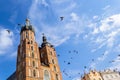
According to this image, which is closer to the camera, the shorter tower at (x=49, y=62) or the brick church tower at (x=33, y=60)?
the brick church tower at (x=33, y=60)

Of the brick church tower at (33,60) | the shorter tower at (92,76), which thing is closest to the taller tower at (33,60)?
the brick church tower at (33,60)

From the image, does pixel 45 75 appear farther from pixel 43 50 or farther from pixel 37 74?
pixel 43 50

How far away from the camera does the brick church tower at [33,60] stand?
57375 millimetres

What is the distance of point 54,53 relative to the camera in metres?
71.9

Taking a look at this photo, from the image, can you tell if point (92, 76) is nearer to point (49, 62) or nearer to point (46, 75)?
point (49, 62)

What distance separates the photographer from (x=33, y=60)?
198ft

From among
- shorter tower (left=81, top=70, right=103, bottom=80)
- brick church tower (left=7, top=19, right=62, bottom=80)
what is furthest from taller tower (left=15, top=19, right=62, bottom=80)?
shorter tower (left=81, top=70, right=103, bottom=80)

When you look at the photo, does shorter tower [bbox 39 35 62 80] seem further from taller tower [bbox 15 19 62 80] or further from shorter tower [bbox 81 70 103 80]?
shorter tower [bbox 81 70 103 80]

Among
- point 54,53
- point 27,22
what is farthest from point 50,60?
point 27,22

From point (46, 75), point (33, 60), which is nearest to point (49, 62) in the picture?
point (46, 75)

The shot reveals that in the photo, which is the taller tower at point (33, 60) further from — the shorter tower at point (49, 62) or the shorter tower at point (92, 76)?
the shorter tower at point (92, 76)

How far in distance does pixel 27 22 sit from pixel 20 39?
9.45m

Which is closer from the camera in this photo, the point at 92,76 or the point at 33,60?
the point at 33,60

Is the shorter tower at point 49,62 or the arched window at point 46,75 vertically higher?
the shorter tower at point 49,62
